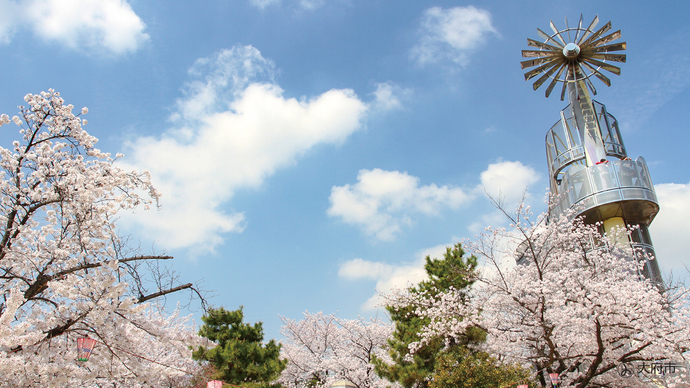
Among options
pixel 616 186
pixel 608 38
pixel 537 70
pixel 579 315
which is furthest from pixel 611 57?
pixel 579 315

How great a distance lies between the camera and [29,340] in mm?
5047

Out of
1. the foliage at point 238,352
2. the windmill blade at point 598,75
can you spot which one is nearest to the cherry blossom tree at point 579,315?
the foliage at point 238,352

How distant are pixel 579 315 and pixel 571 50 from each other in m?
13.2

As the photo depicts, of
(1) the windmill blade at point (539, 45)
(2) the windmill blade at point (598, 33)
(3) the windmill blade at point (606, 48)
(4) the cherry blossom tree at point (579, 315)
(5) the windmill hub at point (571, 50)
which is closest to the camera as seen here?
(4) the cherry blossom tree at point (579, 315)

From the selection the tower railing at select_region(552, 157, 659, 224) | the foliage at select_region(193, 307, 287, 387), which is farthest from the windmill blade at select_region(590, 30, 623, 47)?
the foliage at select_region(193, 307, 287, 387)

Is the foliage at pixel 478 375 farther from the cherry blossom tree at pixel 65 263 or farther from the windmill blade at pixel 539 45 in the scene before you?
the windmill blade at pixel 539 45

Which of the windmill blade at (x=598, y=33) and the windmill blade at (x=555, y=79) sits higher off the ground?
the windmill blade at (x=598, y=33)

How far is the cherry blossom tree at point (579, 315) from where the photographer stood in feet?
32.2

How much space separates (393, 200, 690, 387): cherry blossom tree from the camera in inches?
386

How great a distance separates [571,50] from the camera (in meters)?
18.6

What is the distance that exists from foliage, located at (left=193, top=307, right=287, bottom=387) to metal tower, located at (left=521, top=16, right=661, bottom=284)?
1249cm

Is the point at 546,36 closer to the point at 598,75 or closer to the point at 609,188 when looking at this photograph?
the point at 598,75

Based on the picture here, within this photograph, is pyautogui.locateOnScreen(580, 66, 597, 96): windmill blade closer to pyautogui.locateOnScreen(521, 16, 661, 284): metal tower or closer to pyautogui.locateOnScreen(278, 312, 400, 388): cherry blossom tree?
pyautogui.locateOnScreen(521, 16, 661, 284): metal tower

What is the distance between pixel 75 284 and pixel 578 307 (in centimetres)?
1081
